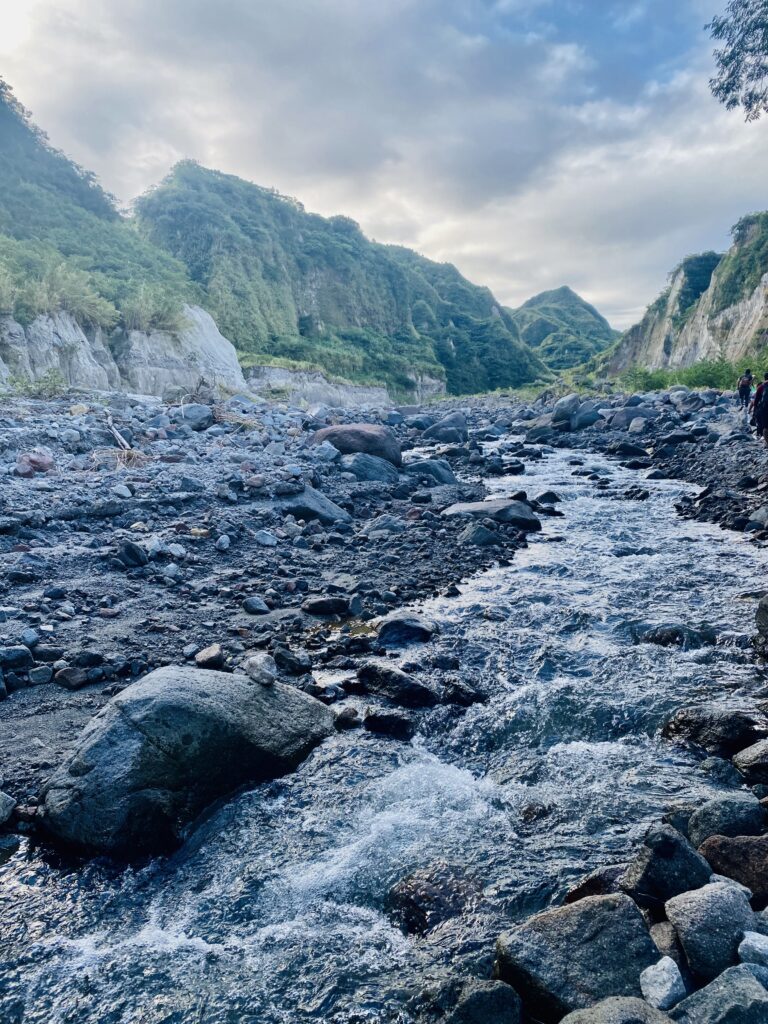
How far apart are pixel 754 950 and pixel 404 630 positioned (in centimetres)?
353

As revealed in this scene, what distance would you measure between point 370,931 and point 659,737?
2210mm

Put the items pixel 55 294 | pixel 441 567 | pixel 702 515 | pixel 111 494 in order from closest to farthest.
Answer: pixel 441 567 → pixel 111 494 → pixel 702 515 → pixel 55 294

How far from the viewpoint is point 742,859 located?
8.23 ft

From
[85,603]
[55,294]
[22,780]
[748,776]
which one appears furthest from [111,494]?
[55,294]

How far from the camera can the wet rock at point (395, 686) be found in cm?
436

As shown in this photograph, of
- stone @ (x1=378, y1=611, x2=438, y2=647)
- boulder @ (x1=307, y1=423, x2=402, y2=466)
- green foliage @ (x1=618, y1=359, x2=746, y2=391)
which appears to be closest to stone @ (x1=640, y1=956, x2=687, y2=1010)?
stone @ (x1=378, y1=611, x2=438, y2=647)

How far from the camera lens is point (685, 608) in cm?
580

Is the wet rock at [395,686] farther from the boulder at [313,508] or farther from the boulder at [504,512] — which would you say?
the boulder at [504,512]

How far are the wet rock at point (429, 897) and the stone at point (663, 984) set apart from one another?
2.70 feet

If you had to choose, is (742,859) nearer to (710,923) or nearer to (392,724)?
(710,923)

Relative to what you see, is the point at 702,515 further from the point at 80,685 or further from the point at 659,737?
the point at 80,685

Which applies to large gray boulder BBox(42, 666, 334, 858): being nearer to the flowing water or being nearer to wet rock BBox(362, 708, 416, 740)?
the flowing water

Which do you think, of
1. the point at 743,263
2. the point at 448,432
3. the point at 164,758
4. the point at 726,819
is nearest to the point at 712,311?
the point at 743,263

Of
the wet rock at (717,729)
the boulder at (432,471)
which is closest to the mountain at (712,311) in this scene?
the boulder at (432,471)
